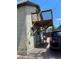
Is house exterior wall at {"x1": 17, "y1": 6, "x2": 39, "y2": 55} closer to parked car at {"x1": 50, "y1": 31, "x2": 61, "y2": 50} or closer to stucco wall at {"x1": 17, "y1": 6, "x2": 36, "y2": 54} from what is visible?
stucco wall at {"x1": 17, "y1": 6, "x2": 36, "y2": 54}

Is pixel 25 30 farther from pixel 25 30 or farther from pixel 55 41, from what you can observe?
pixel 55 41

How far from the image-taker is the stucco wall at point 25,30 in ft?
19.7

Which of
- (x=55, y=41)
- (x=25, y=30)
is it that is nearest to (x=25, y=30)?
(x=25, y=30)

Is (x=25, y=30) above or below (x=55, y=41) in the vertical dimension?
above

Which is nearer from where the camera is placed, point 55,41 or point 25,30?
point 55,41

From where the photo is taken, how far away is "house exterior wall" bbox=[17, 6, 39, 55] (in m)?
5.97

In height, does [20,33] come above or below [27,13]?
below

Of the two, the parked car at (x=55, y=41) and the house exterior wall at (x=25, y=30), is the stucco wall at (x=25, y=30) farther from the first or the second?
the parked car at (x=55, y=41)

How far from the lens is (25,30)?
6.38 meters
